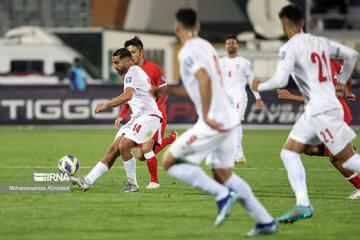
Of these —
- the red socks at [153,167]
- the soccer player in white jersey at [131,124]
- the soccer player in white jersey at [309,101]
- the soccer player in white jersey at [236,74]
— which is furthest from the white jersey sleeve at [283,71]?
the soccer player in white jersey at [236,74]

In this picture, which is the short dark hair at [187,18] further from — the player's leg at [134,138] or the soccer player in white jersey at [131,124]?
the player's leg at [134,138]

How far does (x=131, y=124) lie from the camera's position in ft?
39.6

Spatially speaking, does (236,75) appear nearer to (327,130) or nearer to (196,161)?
(327,130)

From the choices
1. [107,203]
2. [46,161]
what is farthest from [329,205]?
[46,161]

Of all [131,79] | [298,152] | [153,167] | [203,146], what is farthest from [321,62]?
[153,167]

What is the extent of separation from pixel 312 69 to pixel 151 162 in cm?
428

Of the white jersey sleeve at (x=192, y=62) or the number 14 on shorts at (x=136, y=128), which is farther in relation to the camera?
the number 14 on shorts at (x=136, y=128)

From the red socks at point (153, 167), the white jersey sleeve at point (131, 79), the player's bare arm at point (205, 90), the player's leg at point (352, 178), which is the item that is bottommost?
the red socks at point (153, 167)

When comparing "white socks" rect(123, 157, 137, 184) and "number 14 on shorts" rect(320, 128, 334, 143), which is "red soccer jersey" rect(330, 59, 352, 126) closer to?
"number 14 on shorts" rect(320, 128, 334, 143)

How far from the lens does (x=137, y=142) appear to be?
11836mm

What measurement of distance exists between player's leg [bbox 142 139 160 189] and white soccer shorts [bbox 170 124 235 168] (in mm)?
4439

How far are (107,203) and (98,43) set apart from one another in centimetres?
2708

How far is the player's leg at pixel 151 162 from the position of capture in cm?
1249

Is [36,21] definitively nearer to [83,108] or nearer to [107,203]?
[83,108]
